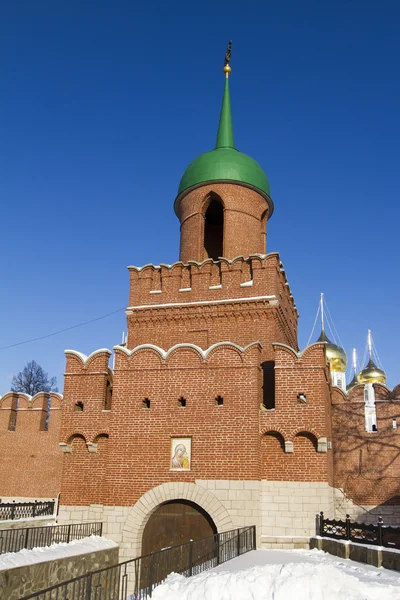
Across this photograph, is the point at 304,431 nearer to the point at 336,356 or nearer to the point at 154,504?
the point at 154,504

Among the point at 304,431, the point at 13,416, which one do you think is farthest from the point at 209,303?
the point at 13,416

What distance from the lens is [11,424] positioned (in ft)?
71.1

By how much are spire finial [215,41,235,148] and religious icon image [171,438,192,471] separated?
11.6m

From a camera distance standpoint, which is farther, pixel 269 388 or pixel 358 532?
pixel 269 388

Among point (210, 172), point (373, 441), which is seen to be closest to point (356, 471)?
point (373, 441)

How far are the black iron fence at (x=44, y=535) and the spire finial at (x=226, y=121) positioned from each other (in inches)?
551

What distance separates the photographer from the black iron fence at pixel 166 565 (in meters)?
8.79

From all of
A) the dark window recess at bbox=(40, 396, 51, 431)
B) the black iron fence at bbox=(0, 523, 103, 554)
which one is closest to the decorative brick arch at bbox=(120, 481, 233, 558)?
the black iron fence at bbox=(0, 523, 103, 554)

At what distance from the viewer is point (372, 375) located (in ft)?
108

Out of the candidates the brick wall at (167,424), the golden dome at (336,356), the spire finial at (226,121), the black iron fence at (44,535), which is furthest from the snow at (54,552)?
the golden dome at (336,356)

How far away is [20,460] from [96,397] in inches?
287

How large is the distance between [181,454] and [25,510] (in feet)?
16.1

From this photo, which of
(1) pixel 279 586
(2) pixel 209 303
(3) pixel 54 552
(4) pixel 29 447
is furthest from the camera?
(4) pixel 29 447

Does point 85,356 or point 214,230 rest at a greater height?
point 214,230
